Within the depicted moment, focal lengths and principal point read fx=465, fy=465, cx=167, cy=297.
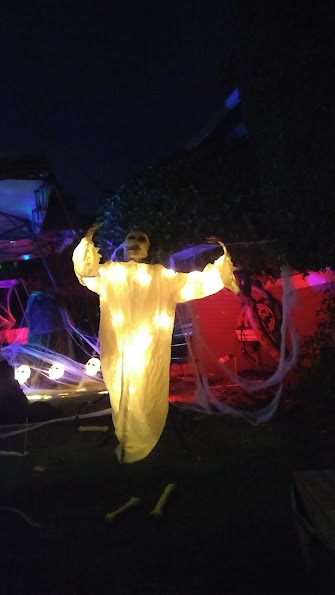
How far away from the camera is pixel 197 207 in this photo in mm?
6223

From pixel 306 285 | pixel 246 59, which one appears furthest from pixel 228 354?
pixel 246 59

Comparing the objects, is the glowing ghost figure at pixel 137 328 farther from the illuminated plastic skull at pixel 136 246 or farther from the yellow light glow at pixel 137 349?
the illuminated plastic skull at pixel 136 246

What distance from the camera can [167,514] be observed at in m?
3.74

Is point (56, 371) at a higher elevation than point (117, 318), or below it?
below

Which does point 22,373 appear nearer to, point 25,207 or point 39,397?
point 39,397

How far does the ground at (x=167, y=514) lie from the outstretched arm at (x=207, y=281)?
1.81 meters

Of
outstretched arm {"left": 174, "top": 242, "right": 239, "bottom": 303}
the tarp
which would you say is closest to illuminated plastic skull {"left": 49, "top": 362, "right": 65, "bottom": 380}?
the tarp

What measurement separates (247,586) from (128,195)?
5.29 m

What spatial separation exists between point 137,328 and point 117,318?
23cm

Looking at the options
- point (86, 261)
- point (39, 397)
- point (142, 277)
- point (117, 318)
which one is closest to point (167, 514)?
point (117, 318)

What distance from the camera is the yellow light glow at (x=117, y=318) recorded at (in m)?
4.59

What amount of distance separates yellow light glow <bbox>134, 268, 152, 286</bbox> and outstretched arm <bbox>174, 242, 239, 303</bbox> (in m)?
0.30

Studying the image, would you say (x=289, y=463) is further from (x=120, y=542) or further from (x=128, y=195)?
(x=128, y=195)

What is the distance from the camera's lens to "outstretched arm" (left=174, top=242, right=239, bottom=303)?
4.48 metres
